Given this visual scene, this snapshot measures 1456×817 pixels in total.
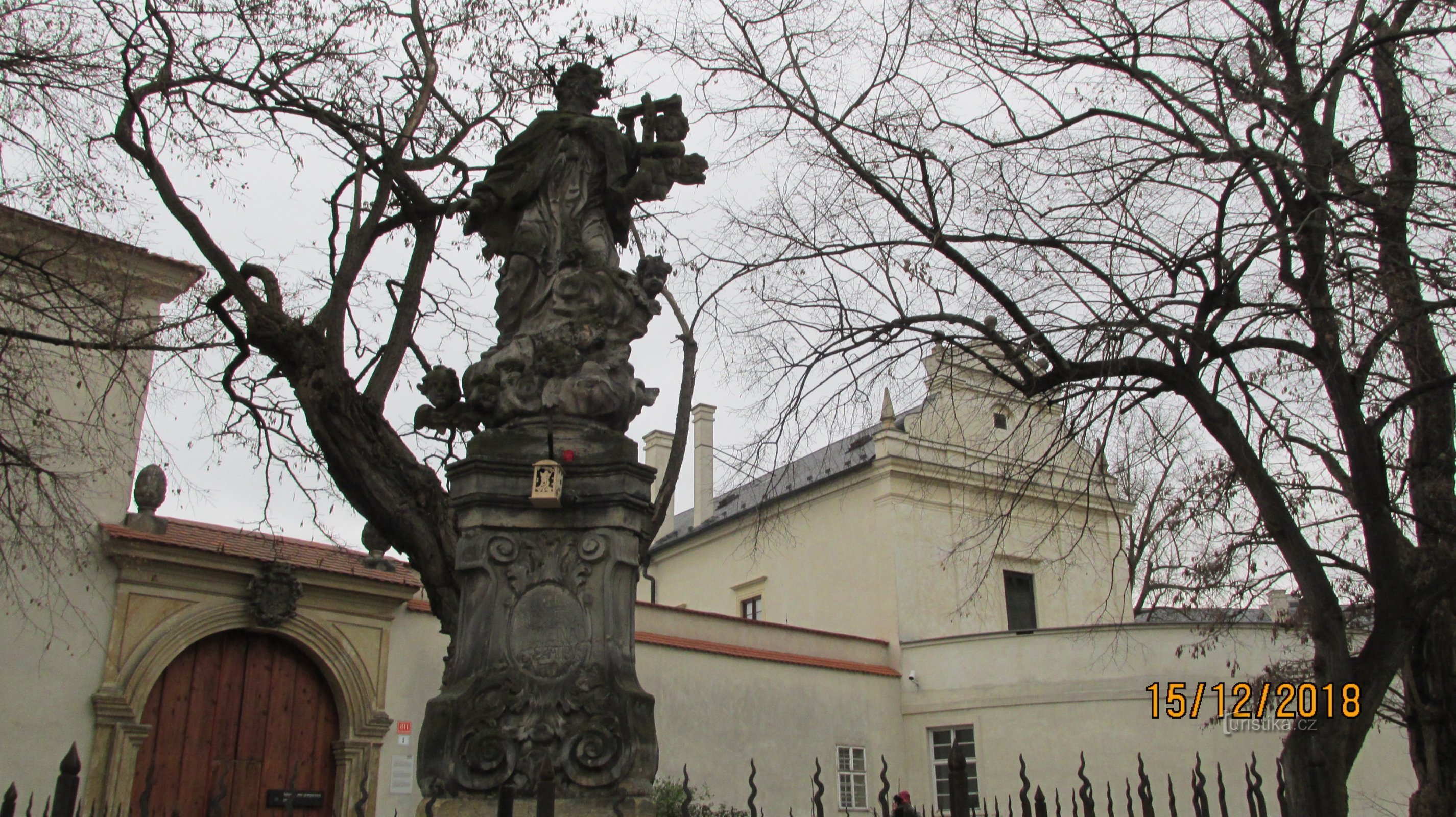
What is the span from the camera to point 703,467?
2922 centimetres

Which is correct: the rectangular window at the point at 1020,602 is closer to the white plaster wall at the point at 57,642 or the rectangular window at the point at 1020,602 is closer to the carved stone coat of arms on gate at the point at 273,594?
the carved stone coat of arms on gate at the point at 273,594

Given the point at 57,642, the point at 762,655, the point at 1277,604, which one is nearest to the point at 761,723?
the point at 762,655

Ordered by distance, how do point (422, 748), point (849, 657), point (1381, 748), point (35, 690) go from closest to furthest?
point (422, 748) → point (35, 690) → point (1381, 748) → point (849, 657)

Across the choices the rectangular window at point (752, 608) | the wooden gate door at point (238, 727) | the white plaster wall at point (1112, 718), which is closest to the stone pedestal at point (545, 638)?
the wooden gate door at point (238, 727)

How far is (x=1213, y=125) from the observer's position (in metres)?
7.45

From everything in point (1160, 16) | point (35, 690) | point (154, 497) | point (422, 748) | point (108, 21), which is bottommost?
point (422, 748)

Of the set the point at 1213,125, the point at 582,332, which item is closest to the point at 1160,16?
the point at 1213,125

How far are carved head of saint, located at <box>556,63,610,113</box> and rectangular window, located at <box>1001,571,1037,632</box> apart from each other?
19.1 m

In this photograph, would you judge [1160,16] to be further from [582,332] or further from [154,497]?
[154,497]

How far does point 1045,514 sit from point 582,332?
19.1 meters

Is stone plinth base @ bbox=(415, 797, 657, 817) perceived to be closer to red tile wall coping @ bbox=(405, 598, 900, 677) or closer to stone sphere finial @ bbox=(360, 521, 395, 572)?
stone sphere finial @ bbox=(360, 521, 395, 572)
